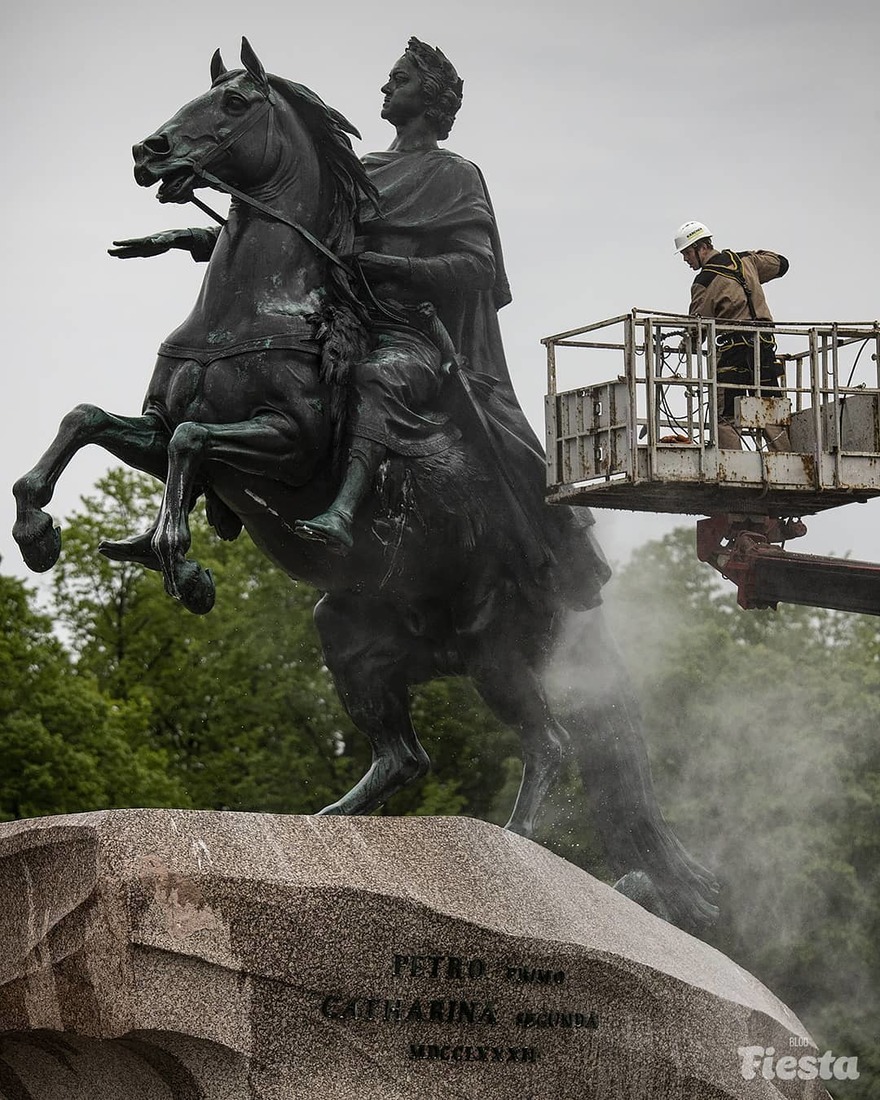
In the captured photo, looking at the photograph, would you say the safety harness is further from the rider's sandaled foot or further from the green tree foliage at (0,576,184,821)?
the green tree foliage at (0,576,184,821)

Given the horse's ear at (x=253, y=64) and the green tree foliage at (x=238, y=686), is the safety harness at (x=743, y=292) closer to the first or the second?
the horse's ear at (x=253, y=64)

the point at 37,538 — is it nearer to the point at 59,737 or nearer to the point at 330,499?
the point at 330,499

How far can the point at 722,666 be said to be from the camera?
29672 millimetres

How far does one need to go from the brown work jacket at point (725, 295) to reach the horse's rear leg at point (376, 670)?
8.49 ft

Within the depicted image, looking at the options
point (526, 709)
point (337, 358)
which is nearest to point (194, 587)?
point (337, 358)

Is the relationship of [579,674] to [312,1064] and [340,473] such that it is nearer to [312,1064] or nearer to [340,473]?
[340,473]

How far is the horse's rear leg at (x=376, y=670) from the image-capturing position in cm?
1257

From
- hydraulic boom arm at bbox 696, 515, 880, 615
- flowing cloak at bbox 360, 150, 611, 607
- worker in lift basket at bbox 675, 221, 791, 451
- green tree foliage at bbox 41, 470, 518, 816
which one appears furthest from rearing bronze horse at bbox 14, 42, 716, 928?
green tree foliage at bbox 41, 470, 518, 816

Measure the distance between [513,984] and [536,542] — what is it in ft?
10.6

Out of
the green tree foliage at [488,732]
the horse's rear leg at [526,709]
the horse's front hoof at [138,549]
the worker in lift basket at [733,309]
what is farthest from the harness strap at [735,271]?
the green tree foliage at [488,732]

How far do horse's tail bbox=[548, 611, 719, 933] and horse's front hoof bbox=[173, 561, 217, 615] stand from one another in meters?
2.29

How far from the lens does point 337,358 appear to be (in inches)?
468

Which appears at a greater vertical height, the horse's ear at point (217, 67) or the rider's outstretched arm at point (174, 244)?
the horse's ear at point (217, 67)

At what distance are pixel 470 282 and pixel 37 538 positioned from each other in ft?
9.77
